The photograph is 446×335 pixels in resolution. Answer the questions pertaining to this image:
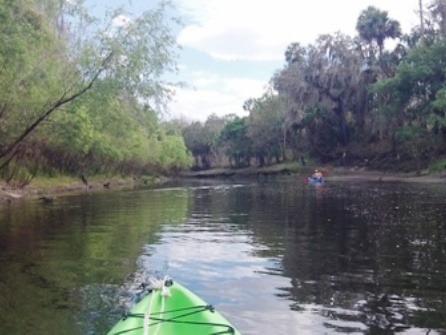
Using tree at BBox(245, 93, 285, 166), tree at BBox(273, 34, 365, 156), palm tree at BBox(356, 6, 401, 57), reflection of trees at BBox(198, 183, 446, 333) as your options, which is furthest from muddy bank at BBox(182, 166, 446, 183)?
reflection of trees at BBox(198, 183, 446, 333)

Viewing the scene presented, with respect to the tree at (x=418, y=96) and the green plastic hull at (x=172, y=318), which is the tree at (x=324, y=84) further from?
the green plastic hull at (x=172, y=318)

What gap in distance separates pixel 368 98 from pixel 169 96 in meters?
47.3

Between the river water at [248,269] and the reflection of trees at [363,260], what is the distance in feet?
0.09

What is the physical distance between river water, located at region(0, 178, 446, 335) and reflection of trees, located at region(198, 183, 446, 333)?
1.1 inches

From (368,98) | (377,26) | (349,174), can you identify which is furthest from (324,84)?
(349,174)

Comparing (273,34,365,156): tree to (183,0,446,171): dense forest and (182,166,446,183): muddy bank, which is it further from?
(182,166,446,183): muddy bank

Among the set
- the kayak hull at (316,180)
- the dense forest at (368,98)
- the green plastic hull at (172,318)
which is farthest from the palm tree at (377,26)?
the green plastic hull at (172,318)

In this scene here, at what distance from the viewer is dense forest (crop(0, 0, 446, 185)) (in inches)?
729

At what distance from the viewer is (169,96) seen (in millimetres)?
19766

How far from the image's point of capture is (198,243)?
15.4 meters

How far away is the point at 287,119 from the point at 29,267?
58.4 metres

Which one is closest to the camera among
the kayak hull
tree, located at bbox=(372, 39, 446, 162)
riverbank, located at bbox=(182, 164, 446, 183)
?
the kayak hull

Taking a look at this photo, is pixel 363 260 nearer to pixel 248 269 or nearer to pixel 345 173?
pixel 248 269

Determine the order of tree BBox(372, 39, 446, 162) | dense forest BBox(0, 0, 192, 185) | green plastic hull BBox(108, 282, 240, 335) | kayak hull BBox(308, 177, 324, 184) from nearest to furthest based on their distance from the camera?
green plastic hull BBox(108, 282, 240, 335), dense forest BBox(0, 0, 192, 185), kayak hull BBox(308, 177, 324, 184), tree BBox(372, 39, 446, 162)
